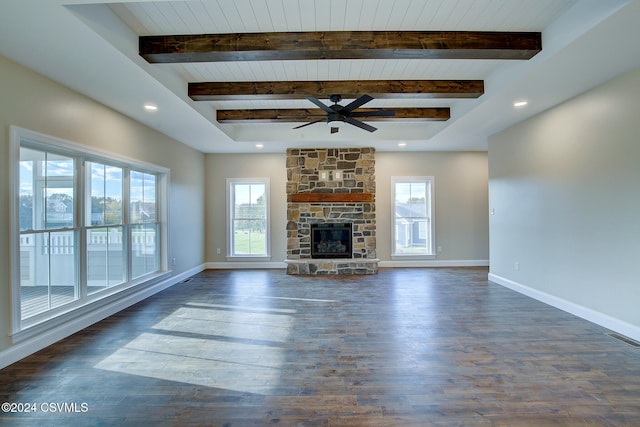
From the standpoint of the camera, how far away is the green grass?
6.76 m

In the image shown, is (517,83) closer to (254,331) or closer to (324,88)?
(324,88)

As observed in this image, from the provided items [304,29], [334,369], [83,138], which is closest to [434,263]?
[334,369]

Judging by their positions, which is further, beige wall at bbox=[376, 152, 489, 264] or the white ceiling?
beige wall at bbox=[376, 152, 489, 264]

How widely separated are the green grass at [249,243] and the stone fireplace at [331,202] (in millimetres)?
862

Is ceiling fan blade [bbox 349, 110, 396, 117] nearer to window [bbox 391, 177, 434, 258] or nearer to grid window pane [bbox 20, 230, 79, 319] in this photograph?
window [bbox 391, 177, 434, 258]

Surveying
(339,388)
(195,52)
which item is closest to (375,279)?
(339,388)

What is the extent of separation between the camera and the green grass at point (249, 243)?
6.76 metres

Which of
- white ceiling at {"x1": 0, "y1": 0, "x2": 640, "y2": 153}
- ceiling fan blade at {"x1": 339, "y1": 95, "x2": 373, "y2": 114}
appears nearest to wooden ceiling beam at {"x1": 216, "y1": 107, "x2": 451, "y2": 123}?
white ceiling at {"x1": 0, "y1": 0, "x2": 640, "y2": 153}

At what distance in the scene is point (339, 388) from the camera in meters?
2.16

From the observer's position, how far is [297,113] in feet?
15.4

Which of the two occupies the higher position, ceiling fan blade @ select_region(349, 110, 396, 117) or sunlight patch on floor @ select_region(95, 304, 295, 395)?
ceiling fan blade @ select_region(349, 110, 396, 117)

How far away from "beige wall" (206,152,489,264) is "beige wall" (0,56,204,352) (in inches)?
23.9

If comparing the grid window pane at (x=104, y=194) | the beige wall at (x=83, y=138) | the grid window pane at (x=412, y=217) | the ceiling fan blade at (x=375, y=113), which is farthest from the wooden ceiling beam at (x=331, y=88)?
the grid window pane at (x=412, y=217)

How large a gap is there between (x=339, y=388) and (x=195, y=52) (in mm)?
3227
